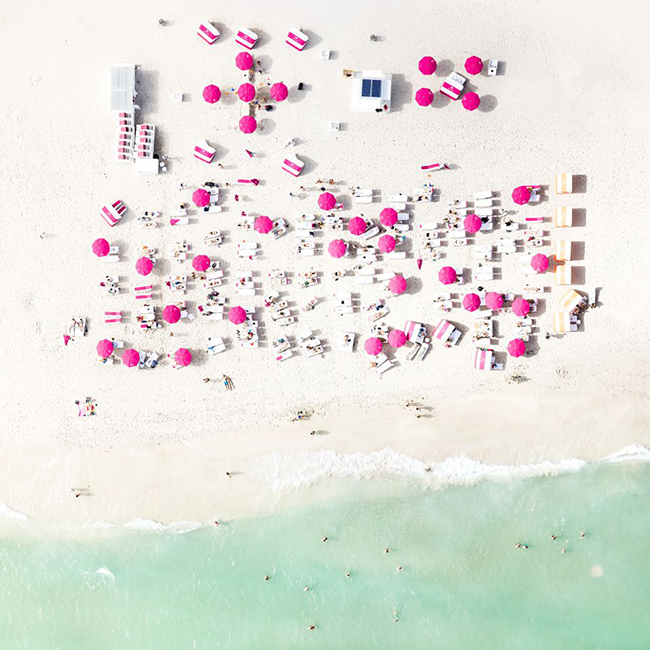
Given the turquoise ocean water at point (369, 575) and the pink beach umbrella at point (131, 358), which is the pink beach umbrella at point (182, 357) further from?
the turquoise ocean water at point (369, 575)

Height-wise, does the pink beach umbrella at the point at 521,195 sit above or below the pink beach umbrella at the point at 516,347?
above

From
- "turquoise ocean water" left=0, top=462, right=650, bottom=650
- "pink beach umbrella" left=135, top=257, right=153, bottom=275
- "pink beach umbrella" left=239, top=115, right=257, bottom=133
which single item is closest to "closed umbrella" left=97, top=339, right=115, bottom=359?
"pink beach umbrella" left=135, top=257, right=153, bottom=275

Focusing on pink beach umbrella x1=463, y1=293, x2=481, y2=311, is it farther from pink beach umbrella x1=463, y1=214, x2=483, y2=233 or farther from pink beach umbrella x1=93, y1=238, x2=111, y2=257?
pink beach umbrella x1=93, y1=238, x2=111, y2=257

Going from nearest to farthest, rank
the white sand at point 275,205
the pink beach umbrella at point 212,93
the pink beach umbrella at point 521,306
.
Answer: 1. the pink beach umbrella at point 212,93
2. the pink beach umbrella at point 521,306
3. the white sand at point 275,205

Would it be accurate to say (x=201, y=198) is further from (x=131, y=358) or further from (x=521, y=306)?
(x=521, y=306)

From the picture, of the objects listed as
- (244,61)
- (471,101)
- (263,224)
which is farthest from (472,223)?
(244,61)

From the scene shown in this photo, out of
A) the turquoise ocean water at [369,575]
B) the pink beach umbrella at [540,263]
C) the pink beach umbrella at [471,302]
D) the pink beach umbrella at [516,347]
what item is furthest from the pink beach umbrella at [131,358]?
the pink beach umbrella at [540,263]
